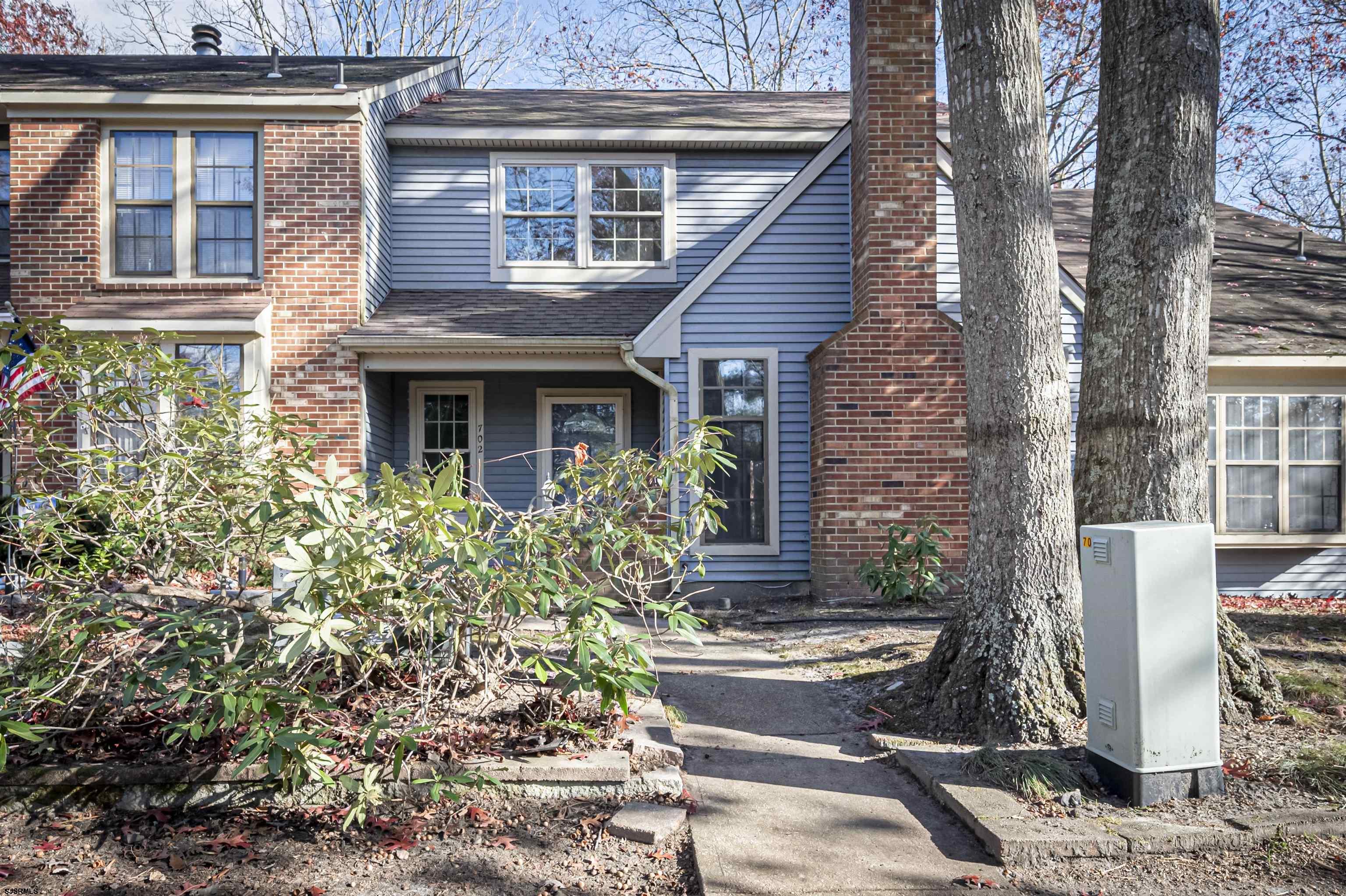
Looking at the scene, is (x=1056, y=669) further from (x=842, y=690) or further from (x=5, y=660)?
(x=5, y=660)

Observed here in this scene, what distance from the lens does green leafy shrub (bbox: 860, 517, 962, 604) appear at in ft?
26.7

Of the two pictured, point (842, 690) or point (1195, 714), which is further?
point (842, 690)

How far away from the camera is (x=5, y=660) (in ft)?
13.5

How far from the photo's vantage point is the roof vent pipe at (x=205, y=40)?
13.4 metres

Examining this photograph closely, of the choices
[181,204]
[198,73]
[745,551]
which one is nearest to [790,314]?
Answer: [745,551]

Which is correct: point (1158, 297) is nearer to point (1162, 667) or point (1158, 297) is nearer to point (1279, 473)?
point (1162, 667)

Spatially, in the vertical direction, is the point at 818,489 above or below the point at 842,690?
above

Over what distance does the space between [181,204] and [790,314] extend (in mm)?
7142

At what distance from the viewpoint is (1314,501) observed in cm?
1005

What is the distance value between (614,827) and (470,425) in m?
8.39

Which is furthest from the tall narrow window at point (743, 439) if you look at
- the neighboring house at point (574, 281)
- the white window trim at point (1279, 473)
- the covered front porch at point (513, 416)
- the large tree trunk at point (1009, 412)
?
the white window trim at point (1279, 473)

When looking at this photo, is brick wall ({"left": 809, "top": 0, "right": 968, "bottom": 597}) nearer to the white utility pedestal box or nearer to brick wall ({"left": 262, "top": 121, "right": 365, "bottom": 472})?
the white utility pedestal box

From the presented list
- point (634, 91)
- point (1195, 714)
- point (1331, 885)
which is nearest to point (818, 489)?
point (1195, 714)

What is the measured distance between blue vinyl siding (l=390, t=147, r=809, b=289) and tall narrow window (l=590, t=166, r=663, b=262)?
0.31m
